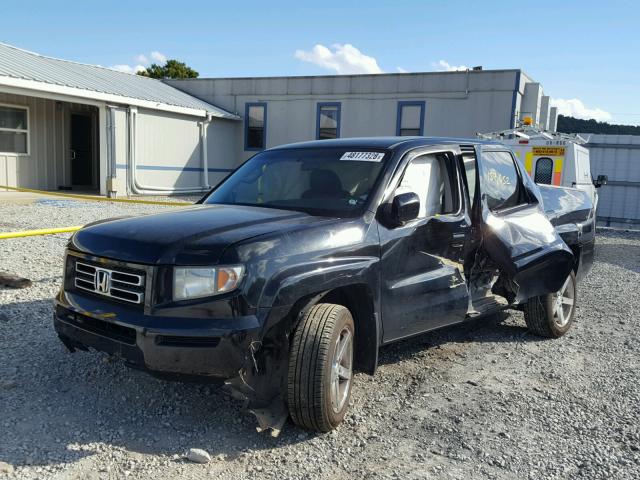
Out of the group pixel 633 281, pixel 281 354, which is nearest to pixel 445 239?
pixel 281 354

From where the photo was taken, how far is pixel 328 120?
853 inches

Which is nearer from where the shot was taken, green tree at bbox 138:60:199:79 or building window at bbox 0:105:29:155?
building window at bbox 0:105:29:155

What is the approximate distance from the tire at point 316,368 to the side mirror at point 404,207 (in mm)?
777

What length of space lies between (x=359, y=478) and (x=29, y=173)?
54.8ft

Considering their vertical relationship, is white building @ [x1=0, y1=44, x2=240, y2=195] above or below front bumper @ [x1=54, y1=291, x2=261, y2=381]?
above

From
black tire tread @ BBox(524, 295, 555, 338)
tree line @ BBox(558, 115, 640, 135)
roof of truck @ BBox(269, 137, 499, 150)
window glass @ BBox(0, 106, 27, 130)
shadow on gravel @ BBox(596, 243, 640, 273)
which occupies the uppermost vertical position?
tree line @ BBox(558, 115, 640, 135)

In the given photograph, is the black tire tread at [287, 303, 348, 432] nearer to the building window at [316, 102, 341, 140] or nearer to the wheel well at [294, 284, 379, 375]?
the wheel well at [294, 284, 379, 375]

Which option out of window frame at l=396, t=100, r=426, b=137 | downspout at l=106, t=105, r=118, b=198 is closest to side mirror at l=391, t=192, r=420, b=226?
downspout at l=106, t=105, r=118, b=198

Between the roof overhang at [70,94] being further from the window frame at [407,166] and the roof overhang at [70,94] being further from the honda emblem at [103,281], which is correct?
the window frame at [407,166]

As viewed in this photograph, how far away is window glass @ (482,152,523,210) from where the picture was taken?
16.6 ft

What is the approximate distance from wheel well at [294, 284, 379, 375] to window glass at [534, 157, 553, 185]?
9293 mm

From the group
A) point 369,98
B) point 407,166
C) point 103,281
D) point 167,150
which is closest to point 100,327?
point 103,281

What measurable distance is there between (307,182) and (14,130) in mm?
14854

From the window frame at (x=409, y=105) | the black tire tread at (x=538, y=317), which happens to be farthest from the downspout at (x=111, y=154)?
the black tire tread at (x=538, y=317)
